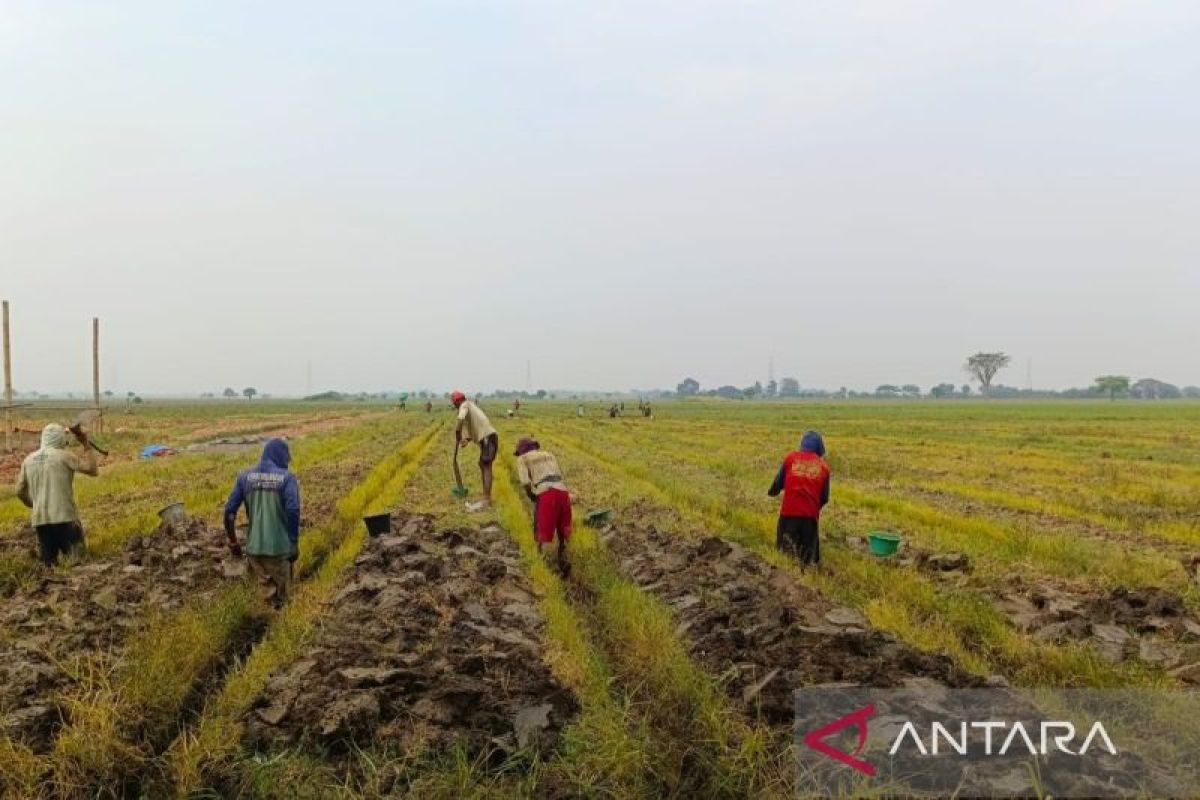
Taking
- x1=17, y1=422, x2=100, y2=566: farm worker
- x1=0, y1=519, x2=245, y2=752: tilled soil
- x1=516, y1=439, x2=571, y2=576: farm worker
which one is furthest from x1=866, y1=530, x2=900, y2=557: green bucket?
x1=17, y1=422, x2=100, y2=566: farm worker

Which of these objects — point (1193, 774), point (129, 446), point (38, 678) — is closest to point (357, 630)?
point (38, 678)

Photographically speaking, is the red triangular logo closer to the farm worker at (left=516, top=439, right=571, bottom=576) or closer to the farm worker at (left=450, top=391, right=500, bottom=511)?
the farm worker at (left=516, top=439, right=571, bottom=576)

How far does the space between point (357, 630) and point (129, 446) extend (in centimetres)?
2932

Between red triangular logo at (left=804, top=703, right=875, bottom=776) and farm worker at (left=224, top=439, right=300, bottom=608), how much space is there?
18.2ft

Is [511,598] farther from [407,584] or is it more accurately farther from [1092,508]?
[1092,508]

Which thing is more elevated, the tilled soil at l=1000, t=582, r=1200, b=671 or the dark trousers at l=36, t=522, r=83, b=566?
the dark trousers at l=36, t=522, r=83, b=566

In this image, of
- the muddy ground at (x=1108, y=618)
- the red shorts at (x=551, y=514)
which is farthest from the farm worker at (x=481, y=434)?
the muddy ground at (x=1108, y=618)

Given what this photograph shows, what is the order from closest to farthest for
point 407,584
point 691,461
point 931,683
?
point 931,683
point 407,584
point 691,461

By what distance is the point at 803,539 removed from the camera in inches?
383

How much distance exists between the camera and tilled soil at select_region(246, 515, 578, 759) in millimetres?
4770

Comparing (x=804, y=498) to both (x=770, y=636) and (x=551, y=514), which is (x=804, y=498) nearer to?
(x=551, y=514)

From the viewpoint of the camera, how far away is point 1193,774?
4.30 meters

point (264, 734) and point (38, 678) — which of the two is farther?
point (38, 678)

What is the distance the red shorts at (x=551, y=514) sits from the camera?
917cm
